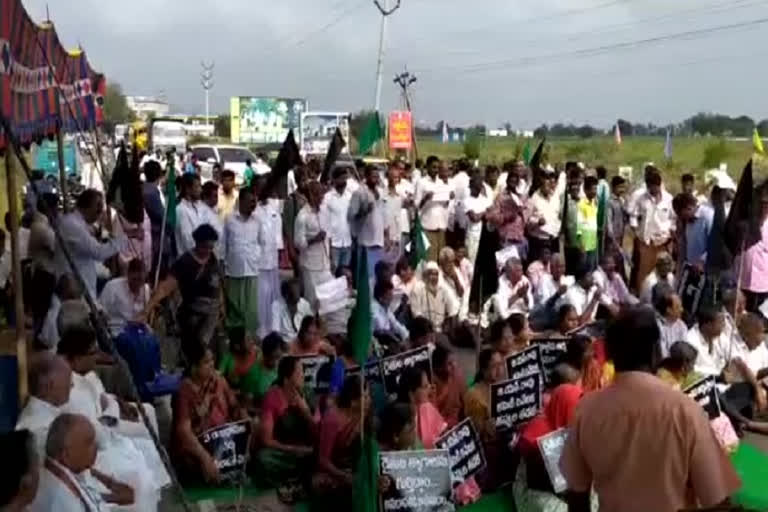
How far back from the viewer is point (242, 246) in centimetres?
1051

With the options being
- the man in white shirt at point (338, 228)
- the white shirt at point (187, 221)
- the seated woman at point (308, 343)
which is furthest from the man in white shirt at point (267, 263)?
the seated woman at point (308, 343)

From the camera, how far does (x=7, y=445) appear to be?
4.11 metres

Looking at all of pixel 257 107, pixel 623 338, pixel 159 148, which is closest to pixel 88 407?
pixel 623 338

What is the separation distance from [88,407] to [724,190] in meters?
8.01

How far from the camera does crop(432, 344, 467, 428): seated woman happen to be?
7.65m

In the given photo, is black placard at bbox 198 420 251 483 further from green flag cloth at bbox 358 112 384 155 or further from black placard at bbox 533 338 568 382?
green flag cloth at bbox 358 112 384 155

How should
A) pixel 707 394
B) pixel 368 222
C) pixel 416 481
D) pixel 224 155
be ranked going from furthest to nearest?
pixel 224 155 < pixel 368 222 < pixel 707 394 < pixel 416 481

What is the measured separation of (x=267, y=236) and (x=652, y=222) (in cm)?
456

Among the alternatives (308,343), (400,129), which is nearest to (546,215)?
(308,343)

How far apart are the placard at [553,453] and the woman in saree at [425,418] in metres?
0.54

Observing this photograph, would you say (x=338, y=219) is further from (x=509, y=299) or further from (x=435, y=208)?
(x=435, y=208)

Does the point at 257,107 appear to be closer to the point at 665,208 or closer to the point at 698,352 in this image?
the point at 665,208

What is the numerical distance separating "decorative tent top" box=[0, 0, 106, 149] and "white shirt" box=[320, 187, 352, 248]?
2729 mm

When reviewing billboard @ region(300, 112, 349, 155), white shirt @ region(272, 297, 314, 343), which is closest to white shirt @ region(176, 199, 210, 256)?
white shirt @ region(272, 297, 314, 343)
